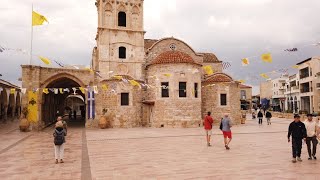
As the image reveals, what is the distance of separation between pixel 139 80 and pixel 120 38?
4.80m

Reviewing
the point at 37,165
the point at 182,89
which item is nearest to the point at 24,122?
the point at 182,89

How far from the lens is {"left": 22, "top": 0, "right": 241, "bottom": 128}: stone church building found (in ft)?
75.5

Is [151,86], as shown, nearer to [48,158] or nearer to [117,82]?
[117,82]

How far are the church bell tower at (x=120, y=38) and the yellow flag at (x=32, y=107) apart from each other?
6092mm

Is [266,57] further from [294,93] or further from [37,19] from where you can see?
[294,93]

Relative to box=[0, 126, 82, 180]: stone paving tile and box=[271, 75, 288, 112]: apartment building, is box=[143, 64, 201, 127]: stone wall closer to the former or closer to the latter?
box=[0, 126, 82, 180]: stone paving tile

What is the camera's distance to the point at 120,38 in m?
26.6

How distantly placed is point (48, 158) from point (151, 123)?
1437 centimetres

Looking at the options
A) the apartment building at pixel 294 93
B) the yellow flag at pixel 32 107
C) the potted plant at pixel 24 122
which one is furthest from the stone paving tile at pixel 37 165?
the apartment building at pixel 294 93

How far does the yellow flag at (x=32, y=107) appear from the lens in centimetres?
2227

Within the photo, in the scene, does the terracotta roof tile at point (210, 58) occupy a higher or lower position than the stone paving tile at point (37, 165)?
higher

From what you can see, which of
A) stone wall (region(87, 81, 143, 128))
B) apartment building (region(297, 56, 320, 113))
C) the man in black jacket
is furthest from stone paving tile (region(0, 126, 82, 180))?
apartment building (region(297, 56, 320, 113))

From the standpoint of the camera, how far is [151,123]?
24.2 m

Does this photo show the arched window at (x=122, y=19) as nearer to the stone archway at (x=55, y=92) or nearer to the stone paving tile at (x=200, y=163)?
the stone archway at (x=55, y=92)
